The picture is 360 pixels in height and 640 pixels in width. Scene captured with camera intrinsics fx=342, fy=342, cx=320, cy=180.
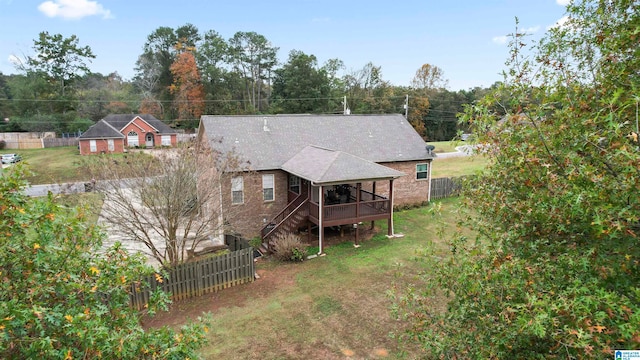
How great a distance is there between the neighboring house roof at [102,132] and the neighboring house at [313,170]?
3263 centimetres

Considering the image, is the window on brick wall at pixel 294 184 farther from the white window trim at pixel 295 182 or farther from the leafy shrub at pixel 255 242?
the leafy shrub at pixel 255 242

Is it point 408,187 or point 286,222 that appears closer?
point 286,222

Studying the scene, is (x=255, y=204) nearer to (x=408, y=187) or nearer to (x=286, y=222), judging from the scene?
(x=286, y=222)

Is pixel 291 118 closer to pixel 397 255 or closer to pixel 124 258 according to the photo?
pixel 397 255

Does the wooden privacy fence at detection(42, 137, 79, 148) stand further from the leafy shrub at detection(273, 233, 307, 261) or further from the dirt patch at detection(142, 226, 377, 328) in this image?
the leafy shrub at detection(273, 233, 307, 261)

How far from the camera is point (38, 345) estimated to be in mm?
2793

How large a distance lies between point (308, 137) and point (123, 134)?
124 feet

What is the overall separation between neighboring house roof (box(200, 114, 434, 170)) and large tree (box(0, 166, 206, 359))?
38.8 ft

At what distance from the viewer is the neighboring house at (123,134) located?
138 feet

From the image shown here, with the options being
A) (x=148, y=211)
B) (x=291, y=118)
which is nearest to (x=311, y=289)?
(x=148, y=211)

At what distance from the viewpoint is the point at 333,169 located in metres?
14.3

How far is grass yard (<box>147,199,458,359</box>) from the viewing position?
844 cm

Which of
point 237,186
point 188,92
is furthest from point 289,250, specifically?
point 188,92

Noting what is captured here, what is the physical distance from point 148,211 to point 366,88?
5406 centimetres
